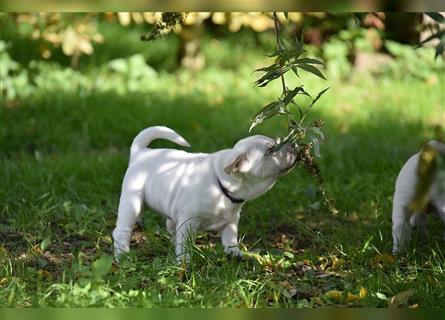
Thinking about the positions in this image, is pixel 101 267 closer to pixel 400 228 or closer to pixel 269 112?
pixel 269 112

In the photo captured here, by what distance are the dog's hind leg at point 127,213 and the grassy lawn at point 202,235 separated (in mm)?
101

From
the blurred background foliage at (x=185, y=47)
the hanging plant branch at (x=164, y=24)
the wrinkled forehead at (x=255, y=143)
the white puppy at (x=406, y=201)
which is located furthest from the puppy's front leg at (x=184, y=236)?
the blurred background foliage at (x=185, y=47)

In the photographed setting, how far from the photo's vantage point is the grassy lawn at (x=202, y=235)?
3.49 metres

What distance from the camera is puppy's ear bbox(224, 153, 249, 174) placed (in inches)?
145

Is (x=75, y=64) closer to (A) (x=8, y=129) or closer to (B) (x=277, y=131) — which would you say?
(A) (x=8, y=129)

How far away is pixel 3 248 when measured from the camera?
408 cm

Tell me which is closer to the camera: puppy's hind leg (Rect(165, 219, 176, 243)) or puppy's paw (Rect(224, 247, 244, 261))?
puppy's paw (Rect(224, 247, 244, 261))

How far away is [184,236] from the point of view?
152 inches

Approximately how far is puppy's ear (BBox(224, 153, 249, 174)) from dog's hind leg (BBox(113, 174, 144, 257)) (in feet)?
1.77

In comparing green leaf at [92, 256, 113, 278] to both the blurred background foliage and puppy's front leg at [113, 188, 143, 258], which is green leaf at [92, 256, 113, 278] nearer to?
puppy's front leg at [113, 188, 143, 258]

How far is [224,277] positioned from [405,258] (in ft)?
2.94

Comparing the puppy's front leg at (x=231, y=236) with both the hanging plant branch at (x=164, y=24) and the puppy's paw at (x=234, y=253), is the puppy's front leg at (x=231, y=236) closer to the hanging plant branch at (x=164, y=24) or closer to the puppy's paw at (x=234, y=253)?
the puppy's paw at (x=234, y=253)

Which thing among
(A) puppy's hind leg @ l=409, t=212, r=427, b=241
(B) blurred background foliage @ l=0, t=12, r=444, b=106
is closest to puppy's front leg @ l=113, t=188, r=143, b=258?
(A) puppy's hind leg @ l=409, t=212, r=427, b=241

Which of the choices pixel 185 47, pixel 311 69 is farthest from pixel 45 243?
pixel 185 47
